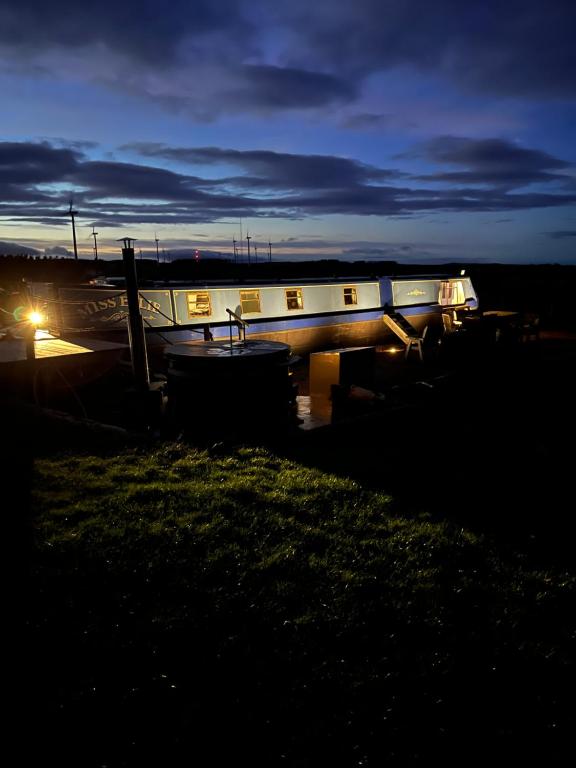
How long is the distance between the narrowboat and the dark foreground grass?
15.1 feet

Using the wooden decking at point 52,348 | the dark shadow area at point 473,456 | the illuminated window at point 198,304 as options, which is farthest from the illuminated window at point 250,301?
the dark shadow area at point 473,456

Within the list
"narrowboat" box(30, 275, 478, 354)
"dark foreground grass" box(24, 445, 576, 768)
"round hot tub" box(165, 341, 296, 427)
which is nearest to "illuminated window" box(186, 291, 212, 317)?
"narrowboat" box(30, 275, 478, 354)

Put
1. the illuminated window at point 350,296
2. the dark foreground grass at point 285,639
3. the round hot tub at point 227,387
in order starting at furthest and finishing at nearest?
1. the illuminated window at point 350,296
2. the round hot tub at point 227,387
3. the dark foreground grass at point 285,639

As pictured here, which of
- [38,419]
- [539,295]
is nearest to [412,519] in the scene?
[38,419]

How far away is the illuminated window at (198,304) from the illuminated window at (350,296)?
20.6 ft

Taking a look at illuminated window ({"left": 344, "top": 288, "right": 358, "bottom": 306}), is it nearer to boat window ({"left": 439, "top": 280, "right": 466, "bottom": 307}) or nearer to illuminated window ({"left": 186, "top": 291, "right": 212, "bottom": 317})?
illuminated window ({"left": 186, "top": 291, "right": 212, "bottom": 317})

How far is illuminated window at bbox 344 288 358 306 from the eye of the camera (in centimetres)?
1881

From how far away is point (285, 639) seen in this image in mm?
3350

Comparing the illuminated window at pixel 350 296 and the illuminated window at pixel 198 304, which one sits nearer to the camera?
Answer: the illuminated window at pixel 198 304

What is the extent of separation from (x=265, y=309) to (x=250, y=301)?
676 mm

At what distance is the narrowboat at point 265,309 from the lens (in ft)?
41.3

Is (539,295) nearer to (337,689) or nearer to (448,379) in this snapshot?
(448,379)

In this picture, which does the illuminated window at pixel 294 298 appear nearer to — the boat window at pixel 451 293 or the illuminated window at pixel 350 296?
the illuminated window at pixel 350 296

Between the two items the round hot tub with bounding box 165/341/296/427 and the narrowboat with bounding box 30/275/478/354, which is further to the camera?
the narrowboat with bounding box 30/275/478/354
